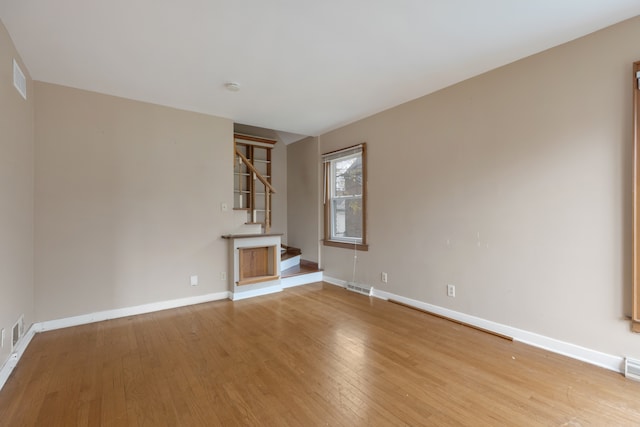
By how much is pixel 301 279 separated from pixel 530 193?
3.36m

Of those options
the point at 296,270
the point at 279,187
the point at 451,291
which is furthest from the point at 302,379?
the point at 279,187

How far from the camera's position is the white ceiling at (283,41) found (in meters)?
1.92

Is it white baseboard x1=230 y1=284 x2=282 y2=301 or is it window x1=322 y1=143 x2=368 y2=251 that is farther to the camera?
window x1=322 y1=143 x2=368 y2=251

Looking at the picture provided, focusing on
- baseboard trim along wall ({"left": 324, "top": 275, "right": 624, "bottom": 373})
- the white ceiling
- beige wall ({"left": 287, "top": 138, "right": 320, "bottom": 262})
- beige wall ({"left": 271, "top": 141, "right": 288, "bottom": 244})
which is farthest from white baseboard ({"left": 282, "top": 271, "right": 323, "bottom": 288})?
the white ceiling

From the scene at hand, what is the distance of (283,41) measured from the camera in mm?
2289

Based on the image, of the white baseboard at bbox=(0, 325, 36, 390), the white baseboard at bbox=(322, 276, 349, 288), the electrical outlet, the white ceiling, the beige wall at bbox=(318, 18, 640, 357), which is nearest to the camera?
the white ceiling

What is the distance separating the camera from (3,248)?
2.09 metres

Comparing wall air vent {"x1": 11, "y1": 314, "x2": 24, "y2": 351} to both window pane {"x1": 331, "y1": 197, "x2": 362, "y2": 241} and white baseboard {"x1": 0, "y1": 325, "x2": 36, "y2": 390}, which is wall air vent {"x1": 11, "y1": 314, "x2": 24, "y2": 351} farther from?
window pane {"x1": 331, "y1": 197, "x2": 362, "y2": 241}

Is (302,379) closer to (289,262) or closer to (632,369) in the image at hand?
(632,369)

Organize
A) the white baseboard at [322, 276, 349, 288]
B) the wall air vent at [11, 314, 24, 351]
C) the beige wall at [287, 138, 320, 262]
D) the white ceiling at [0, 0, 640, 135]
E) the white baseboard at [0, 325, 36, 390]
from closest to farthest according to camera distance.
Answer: the white ceiling at [0, 0, 640, 135], the white baseboard at [0, 325, 36, 390], the wall air vent at [11, 314, 24, 351], the white baseboard at [322, 276, 349, 288], the beige wall at [287, 138, 320, 262]

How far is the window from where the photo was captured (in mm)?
4320

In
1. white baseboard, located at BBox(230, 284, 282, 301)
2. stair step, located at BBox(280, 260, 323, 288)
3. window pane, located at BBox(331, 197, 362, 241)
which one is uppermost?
window pane, located at BBox(331, 197, 362, 241)

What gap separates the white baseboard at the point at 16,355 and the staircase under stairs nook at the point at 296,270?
2847 mm

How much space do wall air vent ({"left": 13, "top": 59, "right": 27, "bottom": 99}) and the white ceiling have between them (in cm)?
14
